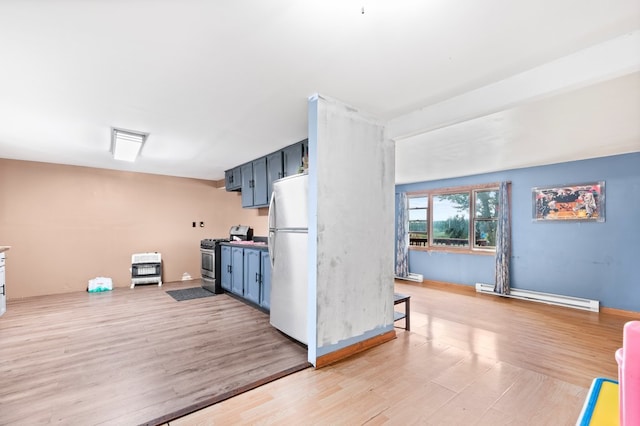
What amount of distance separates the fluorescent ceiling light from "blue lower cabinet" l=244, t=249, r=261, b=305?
2.17 meters

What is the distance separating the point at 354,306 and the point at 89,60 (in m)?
2.97

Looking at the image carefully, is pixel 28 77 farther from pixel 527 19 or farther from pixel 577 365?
pixel 577 365

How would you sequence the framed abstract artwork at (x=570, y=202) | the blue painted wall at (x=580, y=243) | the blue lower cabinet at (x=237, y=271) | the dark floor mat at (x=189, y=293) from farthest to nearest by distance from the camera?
the dark floor mat at (x=189, y=293) → the blue lower cabinet at (x=237, y=271) → the framed abstract artwork at (x=570, y=202) → the blue painted wall at (x=580, y=243)

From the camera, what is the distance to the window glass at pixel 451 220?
6.20 meters

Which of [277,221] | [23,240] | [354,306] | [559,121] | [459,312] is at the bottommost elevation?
[459,312]

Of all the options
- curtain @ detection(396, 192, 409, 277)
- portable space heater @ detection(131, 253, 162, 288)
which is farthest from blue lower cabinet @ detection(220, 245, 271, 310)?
curtain @ detection(396, 192, 409, 277)

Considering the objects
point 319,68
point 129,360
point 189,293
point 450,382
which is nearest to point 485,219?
point 450,382

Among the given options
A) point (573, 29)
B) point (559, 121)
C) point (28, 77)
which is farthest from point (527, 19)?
point (28, 77)

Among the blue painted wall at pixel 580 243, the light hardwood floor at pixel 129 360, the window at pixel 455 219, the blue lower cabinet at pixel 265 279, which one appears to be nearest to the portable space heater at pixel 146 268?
the light hardwood floor at pixel 129 360

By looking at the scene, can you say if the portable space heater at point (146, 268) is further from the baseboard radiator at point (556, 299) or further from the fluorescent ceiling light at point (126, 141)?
the baseboard radiator at point (556, 299)

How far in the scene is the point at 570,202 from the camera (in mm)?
4734

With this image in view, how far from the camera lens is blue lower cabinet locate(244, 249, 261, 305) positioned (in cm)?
418

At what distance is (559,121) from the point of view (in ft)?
9.86

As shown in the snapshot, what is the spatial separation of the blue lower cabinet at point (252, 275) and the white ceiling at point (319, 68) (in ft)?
5.89
